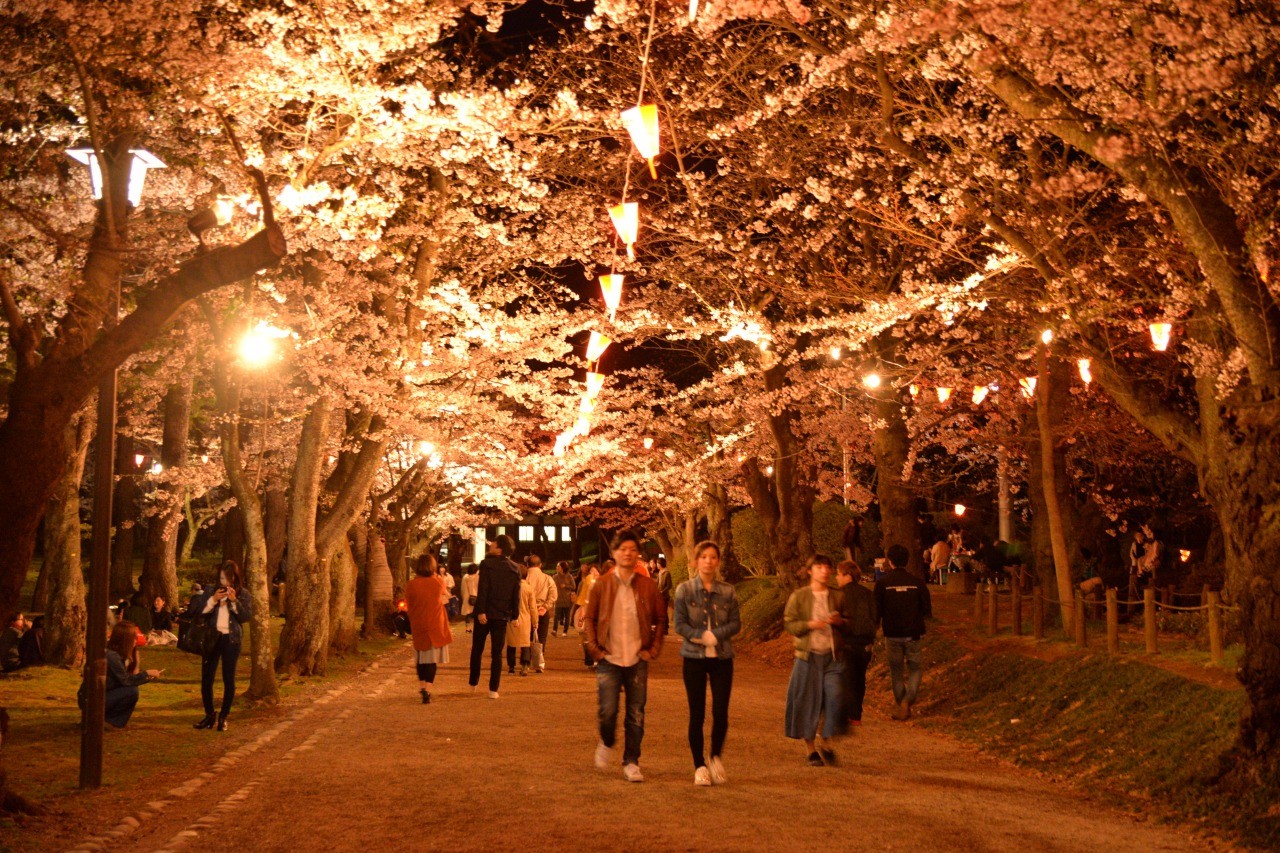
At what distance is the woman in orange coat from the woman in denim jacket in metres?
6.20

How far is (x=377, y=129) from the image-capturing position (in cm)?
1279

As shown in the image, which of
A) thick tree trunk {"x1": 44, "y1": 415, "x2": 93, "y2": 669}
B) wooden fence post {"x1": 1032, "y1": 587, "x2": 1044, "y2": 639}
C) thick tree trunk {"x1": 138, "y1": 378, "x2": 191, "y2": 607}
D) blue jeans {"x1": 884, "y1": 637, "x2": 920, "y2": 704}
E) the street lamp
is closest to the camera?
the street lamp

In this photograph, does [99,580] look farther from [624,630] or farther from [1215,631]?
[1215,631]

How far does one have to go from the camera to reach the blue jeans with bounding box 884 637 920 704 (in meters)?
12.9

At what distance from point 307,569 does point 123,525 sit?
13352 mm

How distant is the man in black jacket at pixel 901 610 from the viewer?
12.6m

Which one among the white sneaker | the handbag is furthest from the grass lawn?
the white sneaker

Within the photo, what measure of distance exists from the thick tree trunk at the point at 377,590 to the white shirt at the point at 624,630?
720 inches

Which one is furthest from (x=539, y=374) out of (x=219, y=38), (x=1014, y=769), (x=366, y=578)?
(x=1014, y=769)

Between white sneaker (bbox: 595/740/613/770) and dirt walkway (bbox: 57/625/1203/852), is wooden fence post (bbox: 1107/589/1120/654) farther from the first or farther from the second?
white sneaker (bbox: 595/740/613/770)

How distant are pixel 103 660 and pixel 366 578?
18552mm

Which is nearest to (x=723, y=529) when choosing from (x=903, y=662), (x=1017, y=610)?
(x=1017, y=610)

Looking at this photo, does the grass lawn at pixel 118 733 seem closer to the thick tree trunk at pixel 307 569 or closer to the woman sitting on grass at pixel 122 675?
the woman sitting on grass at pixel 122 675

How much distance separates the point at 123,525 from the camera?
27781 mm
